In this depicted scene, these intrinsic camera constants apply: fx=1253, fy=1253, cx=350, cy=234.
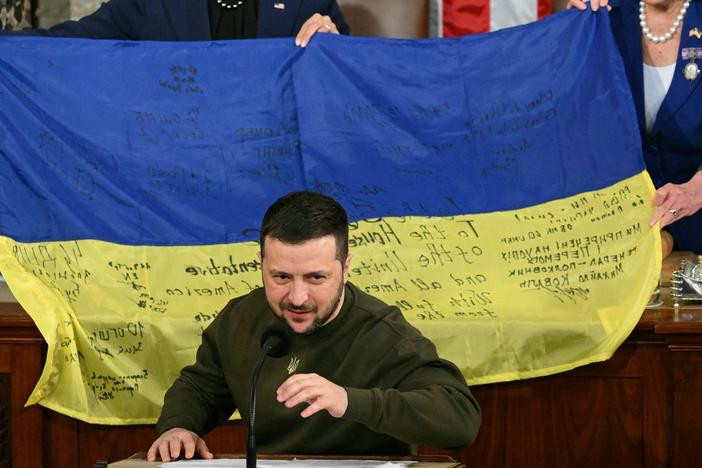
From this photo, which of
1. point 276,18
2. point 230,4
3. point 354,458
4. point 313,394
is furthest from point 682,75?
point 313,394

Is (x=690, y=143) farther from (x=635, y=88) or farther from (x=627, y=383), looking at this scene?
(x=627, y=383)

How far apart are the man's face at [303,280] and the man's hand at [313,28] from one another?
155cm

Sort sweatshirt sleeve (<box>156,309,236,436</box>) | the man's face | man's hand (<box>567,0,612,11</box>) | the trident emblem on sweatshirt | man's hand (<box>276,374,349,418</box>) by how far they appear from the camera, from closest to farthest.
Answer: man's hand (<box>276,374,349,418</box>)
the man's face
the trident emblem on sweatshirt
sweatshirt sleeve (<box>156,309,236,436</box>)
man's hand (<box>567,0,612,11</box>)

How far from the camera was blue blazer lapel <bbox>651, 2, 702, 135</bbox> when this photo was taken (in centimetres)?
384

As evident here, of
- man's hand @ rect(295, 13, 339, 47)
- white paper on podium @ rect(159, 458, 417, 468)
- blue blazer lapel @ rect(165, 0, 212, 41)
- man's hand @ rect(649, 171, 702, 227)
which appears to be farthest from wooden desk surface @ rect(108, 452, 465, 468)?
blue blazer lapel @ rect(165, 0, 212, 41)

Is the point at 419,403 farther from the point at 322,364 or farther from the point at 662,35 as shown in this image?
the point at 662,35

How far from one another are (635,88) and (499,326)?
1005 millimetres

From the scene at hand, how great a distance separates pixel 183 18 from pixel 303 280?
209 centimetres

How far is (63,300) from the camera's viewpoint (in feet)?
11.2

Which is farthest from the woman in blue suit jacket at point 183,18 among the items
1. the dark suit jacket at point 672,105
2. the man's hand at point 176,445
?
the man's hand at point 176,445

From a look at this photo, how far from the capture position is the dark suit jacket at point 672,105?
12.6 ft

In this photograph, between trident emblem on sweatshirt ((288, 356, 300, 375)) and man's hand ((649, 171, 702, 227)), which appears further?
man's hand ((649, 171, 702, 227))

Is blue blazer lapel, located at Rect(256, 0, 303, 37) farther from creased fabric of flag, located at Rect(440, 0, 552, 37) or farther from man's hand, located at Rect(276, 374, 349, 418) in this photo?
man's hand, located at Rect(276, 374, 349, 418)

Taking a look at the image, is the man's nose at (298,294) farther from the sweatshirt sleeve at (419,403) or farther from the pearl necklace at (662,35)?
the pearl necklace at (662,35)
